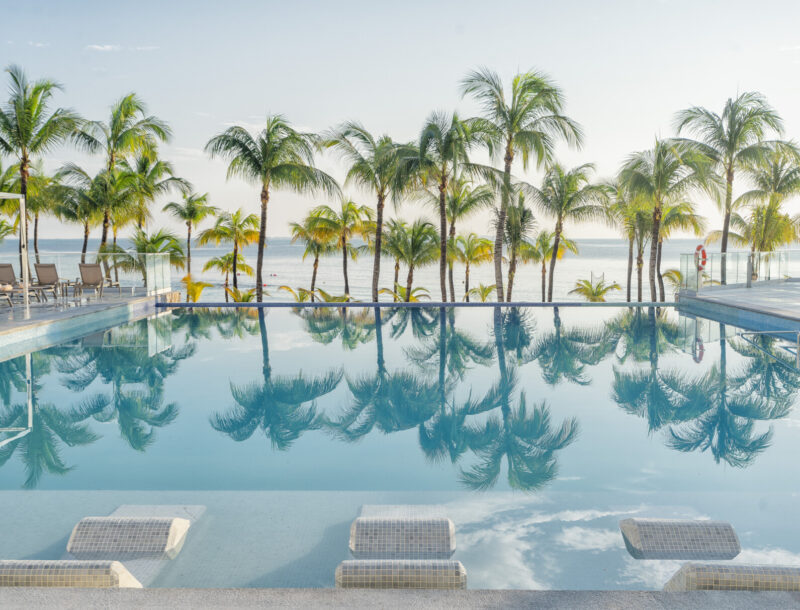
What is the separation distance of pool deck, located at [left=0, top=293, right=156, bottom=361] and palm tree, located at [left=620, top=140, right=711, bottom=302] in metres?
13.8

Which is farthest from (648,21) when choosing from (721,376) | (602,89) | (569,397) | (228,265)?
(228,265)

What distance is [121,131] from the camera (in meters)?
19.5

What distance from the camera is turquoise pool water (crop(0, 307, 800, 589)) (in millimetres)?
3730

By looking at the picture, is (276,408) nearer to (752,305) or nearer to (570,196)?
(752,305)

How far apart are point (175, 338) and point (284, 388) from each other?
4462 mm

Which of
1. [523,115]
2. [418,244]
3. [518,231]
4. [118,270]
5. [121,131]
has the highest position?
[121,131]

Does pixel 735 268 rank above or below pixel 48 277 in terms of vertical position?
above

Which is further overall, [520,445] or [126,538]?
[520,445]

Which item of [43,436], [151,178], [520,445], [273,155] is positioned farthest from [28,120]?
→ [520,445]

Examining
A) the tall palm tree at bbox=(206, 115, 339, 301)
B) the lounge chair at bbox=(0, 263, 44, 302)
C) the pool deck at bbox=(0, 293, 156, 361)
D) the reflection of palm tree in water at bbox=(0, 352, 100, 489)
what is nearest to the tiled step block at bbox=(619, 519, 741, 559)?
the reflection of palm tree in water at bbox=(0, 352, 100, 489)

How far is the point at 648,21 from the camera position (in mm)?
18500

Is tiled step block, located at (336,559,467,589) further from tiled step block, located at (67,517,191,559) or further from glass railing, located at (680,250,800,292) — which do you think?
glass railing, located at (680,250,800,292)

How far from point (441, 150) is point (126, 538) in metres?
14.1

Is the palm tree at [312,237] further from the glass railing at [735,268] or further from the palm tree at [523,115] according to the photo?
the glass railing at [735,268]
